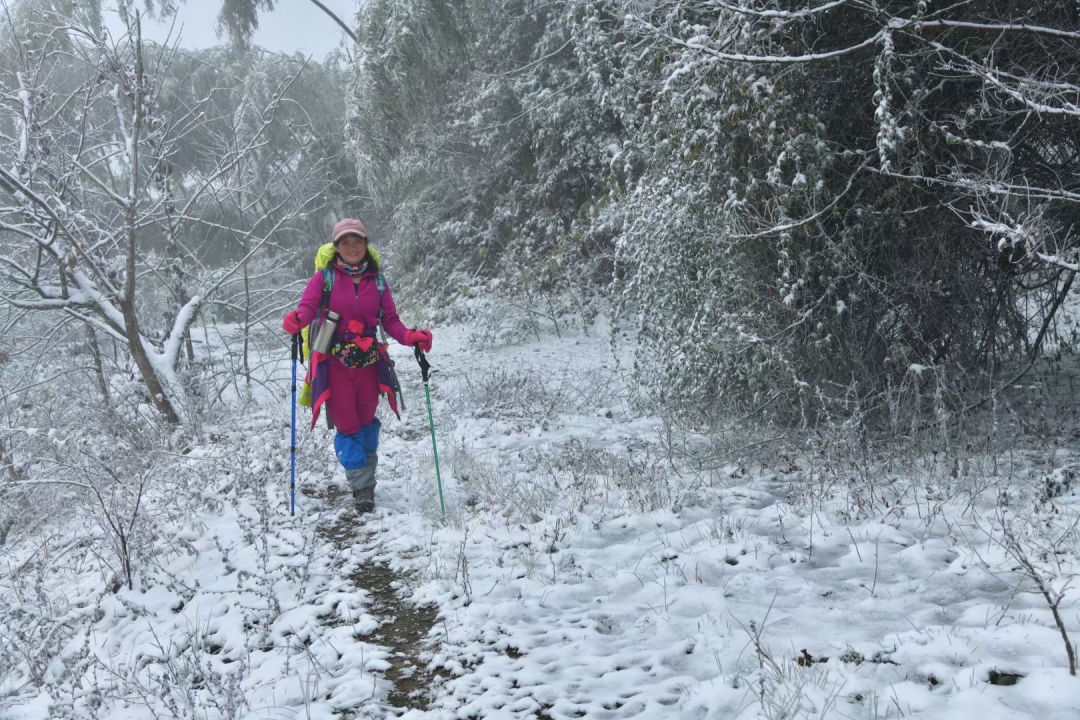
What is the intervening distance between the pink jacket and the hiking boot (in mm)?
1290

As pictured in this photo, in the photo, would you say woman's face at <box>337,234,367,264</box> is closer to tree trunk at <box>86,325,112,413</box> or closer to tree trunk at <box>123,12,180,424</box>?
tree trunk at <box>123,12,180,424</box>

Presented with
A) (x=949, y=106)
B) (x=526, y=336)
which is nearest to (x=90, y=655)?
(x=949, y=106)

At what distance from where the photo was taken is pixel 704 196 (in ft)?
18.7

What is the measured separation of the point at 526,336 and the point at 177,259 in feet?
23.6

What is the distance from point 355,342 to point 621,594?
9.77ft

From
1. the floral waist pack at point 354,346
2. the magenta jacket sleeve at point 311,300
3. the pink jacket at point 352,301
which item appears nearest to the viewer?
the magenta jacket sleeve at point 311,300

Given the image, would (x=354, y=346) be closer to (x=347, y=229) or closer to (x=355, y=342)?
(x=355, y=342)

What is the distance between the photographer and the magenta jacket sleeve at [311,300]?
16.4 feet

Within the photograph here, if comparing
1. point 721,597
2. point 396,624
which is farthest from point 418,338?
point 721,597

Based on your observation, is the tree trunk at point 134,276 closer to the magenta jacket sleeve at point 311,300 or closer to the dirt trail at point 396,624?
the magenta jacket sleeve at point 311,300

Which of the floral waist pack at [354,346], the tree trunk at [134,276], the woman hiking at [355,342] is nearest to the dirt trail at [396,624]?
the woman hiking at [355,342]

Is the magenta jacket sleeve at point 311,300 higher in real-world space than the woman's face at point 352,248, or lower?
lower

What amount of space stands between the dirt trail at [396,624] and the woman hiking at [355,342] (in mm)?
591

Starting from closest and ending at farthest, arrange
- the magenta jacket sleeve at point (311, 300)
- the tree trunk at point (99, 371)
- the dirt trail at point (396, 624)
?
the dirt trail at point (396, 624), the magenta jacket sleeve at point (311, 300), the tree trunk at point (99, 371)
